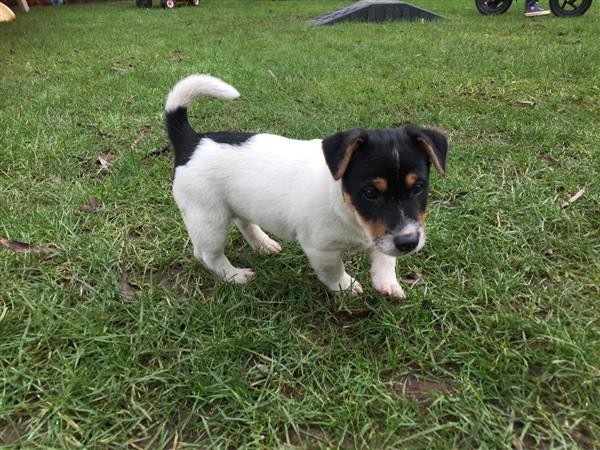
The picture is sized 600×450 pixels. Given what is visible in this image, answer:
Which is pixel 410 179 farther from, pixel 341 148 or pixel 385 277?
pixel 385 277

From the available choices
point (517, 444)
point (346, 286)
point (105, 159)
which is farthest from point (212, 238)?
point (105, 159)

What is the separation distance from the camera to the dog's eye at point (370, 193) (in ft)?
7.77

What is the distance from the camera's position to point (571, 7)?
1220cm

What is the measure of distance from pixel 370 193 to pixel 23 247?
2.59m

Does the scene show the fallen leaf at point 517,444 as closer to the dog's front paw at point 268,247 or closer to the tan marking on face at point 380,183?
the tan marking on face at point 380,183

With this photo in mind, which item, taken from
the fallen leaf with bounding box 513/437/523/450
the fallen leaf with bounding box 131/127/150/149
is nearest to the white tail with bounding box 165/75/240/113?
the fallen leaf with bounding box 131/127/150/149

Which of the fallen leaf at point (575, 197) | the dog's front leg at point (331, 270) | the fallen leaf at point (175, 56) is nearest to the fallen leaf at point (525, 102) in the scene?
the fallen leaf at point (575, 197)

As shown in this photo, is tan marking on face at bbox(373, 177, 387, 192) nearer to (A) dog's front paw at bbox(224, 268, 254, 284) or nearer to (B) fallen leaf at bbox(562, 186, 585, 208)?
(A) dog's front paw at bbox(224, 268, 254, 284)

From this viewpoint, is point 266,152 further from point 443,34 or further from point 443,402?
point 443,34

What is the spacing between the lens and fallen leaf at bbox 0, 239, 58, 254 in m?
3.30

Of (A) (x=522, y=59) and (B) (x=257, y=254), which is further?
(A) (x=522, y=59)

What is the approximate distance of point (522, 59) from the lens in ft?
23.6

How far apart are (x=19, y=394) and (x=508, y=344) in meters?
2.53

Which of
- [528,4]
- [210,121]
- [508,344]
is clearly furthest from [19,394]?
[528,4]
